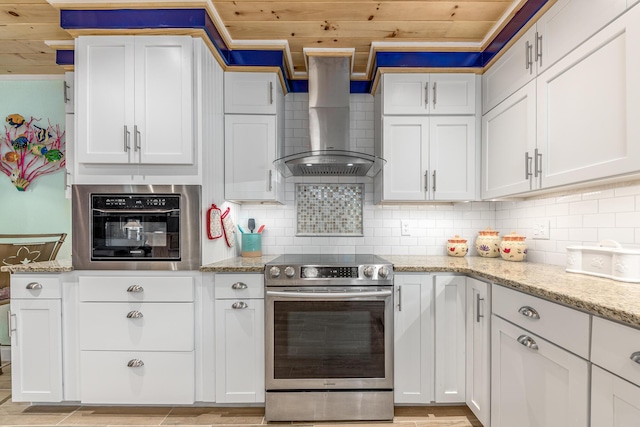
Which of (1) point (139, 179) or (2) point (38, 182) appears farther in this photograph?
(2) point (38, 182)

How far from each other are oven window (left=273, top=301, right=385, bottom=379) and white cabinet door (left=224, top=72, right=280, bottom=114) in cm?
139

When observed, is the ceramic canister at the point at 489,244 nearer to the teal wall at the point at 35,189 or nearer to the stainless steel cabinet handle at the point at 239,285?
the stainless steel cabinet handle at the point at 239,285

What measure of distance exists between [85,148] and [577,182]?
2.60 m

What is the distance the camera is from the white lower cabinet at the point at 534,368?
3.65 ft

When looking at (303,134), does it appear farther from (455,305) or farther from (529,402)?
(529,402)

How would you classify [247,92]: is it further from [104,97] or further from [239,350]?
[239,350]

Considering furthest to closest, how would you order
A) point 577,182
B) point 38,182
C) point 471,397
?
point 38,182 → point 471,397 → point 577,182

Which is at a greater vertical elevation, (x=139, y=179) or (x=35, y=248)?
(x=139, y=179)

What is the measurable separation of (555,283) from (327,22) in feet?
6.37

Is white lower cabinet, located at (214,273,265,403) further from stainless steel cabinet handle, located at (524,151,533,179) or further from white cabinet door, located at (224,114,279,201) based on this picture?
stainless steel cabinet handle, located at (524,151,533,179)

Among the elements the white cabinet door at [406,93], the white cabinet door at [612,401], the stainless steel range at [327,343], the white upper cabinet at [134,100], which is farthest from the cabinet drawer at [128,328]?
the white cabinet door at [406,93]

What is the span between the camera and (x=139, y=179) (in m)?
1.99

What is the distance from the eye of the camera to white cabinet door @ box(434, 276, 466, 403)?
6.53ft

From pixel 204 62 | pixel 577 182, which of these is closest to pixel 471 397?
pixel 577 182
